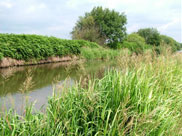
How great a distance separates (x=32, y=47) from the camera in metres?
12.4

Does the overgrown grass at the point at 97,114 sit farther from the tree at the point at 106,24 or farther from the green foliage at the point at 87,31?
the tree at the point at 106,24

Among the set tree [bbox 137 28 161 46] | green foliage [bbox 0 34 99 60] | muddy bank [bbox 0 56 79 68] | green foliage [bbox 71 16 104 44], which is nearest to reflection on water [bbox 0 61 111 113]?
muddy bank [bbox 0 56 79 68]

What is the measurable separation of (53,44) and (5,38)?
4.80 meters

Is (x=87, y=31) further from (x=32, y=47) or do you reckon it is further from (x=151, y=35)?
(x=151, y=35)

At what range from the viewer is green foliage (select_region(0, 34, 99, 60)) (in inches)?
407

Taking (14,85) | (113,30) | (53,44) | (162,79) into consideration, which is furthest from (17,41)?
(113,30)

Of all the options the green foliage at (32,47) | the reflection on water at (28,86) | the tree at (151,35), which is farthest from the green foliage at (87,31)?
the tree at (151,35)

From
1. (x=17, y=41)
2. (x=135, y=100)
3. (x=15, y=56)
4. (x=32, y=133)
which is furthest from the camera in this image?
(x=17, y=41)

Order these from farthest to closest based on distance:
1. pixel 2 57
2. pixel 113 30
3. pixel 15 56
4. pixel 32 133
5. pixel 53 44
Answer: pixel 113 30, pixel 53 44, pixel 15 56, pixel 2 57, pixel 32 133

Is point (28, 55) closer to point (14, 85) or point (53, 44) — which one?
point (53, 44)

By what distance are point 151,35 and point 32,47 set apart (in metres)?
56.7

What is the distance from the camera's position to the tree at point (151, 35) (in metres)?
57.1

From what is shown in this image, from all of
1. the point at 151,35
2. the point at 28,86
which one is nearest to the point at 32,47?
the point at 28,86

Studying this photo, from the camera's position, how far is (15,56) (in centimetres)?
1052
